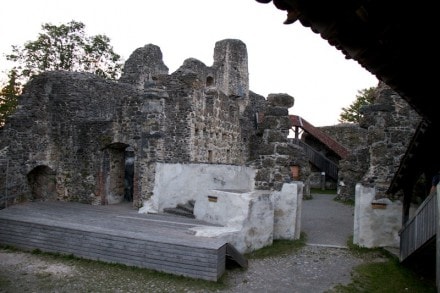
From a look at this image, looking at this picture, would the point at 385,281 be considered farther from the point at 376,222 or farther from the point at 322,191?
the point at 322,191

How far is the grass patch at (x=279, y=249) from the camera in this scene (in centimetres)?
926

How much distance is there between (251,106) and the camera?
92.3ft

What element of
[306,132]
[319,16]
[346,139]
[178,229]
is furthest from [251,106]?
[319,16]

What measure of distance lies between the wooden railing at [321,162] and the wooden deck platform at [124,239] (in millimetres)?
18212

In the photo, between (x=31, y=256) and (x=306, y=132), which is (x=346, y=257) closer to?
(x=31, y=256)

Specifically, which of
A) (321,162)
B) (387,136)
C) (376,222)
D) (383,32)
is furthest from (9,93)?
(383,32)

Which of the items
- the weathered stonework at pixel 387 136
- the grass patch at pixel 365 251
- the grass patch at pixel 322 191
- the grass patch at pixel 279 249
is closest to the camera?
the grass patch at pixel 279 249

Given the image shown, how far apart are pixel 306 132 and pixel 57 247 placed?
23.1 meters

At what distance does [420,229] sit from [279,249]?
143 inches

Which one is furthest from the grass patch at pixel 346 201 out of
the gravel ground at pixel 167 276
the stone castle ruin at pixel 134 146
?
the gravel ground at pixel 167 276

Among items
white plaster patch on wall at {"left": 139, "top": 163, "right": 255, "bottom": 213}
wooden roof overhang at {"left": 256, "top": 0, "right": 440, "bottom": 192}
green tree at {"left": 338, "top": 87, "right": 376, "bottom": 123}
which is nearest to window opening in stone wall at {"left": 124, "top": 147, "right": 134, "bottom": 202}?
white plaster patch on wall at {"left": 139, "top": 163, "right": 255, "bottom": 213}

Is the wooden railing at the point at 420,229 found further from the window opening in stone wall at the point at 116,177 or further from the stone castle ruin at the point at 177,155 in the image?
the window opening in stone wall at the point at 116,177

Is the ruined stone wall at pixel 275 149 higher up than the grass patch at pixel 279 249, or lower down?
higher up

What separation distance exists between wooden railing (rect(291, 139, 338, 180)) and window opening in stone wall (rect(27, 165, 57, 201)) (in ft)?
54.8
